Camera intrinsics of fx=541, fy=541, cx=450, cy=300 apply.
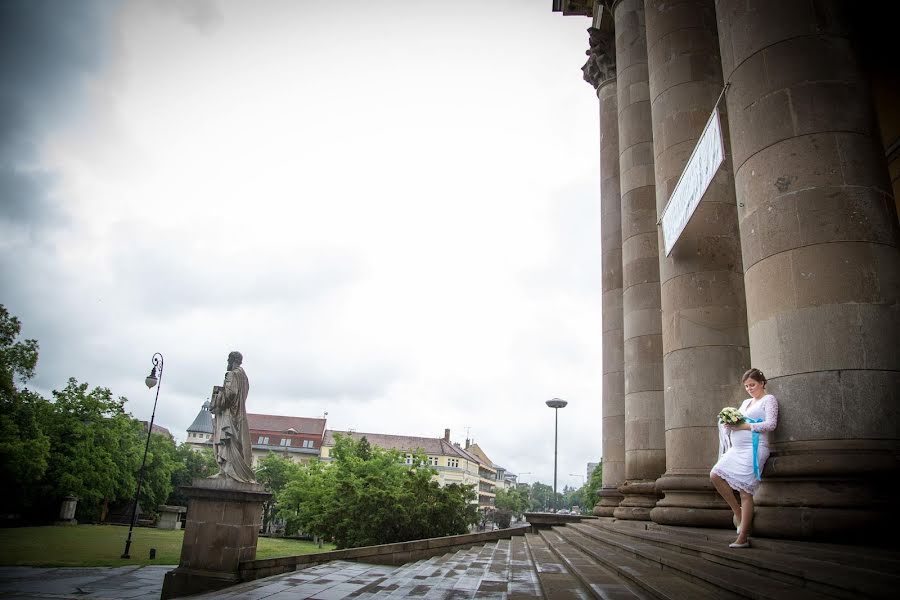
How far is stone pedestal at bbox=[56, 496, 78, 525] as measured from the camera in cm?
4009

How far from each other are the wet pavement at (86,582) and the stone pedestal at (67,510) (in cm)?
2692

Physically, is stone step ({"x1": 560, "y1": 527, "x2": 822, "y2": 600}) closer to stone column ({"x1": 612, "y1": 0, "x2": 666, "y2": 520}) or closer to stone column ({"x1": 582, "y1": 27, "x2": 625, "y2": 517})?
stone column ({"x1": 612, "y1": 0, "x2": 666, "y2": 520})

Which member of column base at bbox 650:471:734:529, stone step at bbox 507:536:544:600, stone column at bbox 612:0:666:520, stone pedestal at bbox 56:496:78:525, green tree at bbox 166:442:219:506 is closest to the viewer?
stone step at bbox 507:536:544:600

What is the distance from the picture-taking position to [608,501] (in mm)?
14906

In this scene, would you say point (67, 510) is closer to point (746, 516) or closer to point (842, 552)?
point (746, 516)

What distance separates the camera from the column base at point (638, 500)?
35.0 feet

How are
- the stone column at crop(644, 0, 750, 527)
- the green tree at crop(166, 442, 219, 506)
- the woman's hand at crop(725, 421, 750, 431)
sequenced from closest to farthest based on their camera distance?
the woman's hand at crop(725, 421, 750, 431)
the stone column at crop(644, 0, 750, 527)
the green tree at crop(166, 442, 219, 506)

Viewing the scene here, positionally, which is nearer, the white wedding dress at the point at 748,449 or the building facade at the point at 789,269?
the building facade at the point at 789,269

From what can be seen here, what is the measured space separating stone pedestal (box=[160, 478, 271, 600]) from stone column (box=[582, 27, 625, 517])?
9146 mm

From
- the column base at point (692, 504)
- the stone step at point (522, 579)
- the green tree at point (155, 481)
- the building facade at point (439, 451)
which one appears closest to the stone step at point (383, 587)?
the stone step at point (522, 579)

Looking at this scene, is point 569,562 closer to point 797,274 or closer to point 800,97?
point 797,274

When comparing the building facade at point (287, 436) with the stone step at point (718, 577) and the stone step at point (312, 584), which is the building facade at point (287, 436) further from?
the stone step at point (718, 577)

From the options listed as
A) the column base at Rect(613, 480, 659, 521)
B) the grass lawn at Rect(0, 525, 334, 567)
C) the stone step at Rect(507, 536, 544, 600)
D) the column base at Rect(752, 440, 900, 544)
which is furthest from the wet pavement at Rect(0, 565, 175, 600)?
the column base at Rect(752, 440, 900, 544)

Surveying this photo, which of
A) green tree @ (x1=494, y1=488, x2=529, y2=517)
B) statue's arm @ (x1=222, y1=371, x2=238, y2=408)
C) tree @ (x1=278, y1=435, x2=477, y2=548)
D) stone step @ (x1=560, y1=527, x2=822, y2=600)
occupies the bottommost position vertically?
green tree @ (x1=494, y1=488, x2=529, y2=517)
